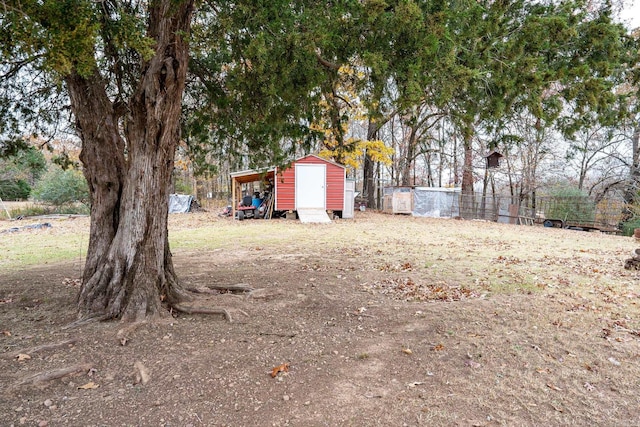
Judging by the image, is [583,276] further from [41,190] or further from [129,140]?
[41,190]

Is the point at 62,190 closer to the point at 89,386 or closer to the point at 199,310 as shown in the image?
the point at 199,310

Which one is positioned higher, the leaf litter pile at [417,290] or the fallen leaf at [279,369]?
the leaf litter pile at [417,290]

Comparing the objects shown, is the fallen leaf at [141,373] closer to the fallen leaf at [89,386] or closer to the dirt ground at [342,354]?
the dirt ground at [342,354]

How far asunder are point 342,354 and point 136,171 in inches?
112

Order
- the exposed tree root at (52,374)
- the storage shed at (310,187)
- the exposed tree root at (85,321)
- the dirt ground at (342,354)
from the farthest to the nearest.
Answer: the storage shed at (310,187) → the exposed tree root at (85,321) → the exposed tree root at (52,374) → the dirt ground at (342,354)

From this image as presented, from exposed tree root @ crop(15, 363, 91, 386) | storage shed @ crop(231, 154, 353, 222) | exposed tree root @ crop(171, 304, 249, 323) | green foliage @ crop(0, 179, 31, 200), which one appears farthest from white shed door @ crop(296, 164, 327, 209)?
green foliage @ crop(0, 179, 31, 200)

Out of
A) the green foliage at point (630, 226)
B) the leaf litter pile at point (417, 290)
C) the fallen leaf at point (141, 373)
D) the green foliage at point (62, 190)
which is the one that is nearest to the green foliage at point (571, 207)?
the green foliage at point (630, 226)

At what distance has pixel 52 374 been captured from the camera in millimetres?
2797

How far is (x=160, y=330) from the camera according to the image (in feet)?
11.9

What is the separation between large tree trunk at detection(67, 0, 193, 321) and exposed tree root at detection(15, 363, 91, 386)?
32.9 inches

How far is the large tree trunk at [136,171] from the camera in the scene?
12.6ft

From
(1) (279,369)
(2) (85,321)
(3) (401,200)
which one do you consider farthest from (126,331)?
(3) (401,200)

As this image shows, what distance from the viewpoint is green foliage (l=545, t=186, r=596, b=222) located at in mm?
15703

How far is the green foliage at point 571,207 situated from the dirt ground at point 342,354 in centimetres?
1142
